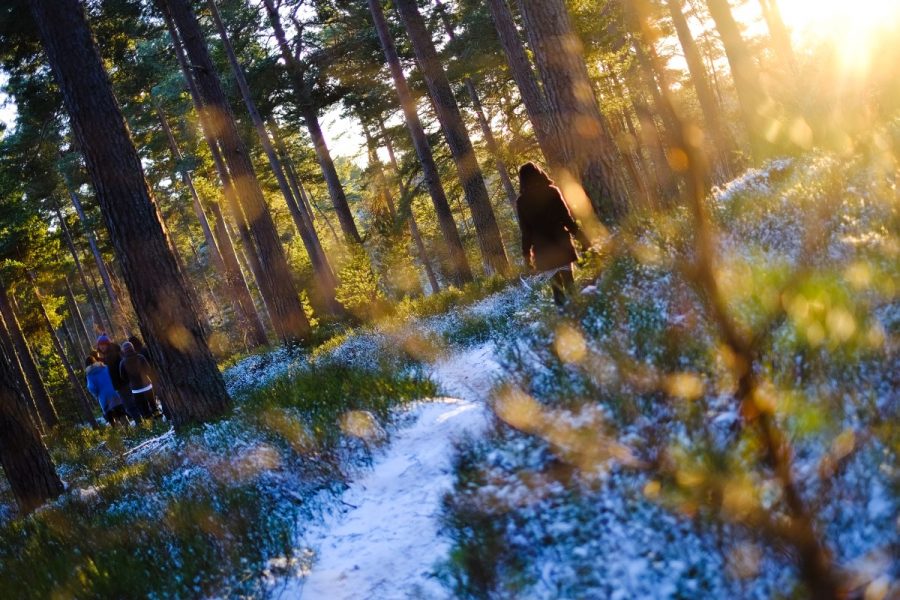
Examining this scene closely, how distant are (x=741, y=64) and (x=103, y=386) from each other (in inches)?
700

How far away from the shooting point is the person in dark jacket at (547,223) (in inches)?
297

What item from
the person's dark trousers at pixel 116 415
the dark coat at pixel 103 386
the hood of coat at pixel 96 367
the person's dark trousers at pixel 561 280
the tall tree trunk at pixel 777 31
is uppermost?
the tall tree trunk at pixel 777 31

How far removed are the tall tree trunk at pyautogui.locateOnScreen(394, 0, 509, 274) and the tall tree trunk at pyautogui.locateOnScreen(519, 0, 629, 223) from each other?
Result: 21.1ft

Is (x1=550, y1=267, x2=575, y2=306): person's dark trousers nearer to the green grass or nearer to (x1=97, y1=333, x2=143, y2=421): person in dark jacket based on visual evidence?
the green grass

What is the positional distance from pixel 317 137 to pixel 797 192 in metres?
18.5

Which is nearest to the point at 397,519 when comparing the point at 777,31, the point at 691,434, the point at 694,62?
the point at 691,434

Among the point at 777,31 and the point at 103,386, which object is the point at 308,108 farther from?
the point at 777,31

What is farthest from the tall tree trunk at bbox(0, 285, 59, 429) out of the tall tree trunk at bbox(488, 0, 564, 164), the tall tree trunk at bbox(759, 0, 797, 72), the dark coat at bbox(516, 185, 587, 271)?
the tall tree trunk at bbox(759, 0, 797, 72)

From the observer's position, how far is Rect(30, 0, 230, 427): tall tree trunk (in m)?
8.50

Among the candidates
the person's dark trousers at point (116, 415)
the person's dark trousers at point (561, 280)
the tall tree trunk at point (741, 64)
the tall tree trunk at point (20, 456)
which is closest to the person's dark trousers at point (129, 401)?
the person's dark trousers at point (116, 415)

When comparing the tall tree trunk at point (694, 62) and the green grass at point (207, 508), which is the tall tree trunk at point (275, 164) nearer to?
the green grass at point (207, 508)

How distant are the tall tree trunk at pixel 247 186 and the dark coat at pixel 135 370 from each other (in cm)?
313

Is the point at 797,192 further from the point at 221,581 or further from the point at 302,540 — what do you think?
the point at 221,581

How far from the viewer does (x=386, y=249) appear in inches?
923
